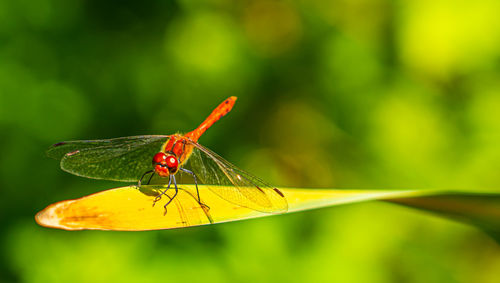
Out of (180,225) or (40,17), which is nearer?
(180,225)

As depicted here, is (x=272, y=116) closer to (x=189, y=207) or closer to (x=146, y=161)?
(x=146, y=161)

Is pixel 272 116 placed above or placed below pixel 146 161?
above

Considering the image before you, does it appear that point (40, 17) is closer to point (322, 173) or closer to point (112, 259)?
point (112, 259)

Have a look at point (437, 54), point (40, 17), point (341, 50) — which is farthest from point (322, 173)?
point (40, 17)

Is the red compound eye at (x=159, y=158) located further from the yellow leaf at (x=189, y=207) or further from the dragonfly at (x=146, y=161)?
the yellow leaf at (x=189, y=207)

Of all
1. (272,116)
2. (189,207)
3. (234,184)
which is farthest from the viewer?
(272,116)

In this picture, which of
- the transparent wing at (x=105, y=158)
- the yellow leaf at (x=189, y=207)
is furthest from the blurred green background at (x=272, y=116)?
the yellow leaf at (x=189, y=207)

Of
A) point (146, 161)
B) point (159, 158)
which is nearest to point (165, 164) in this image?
point (159, 158)
